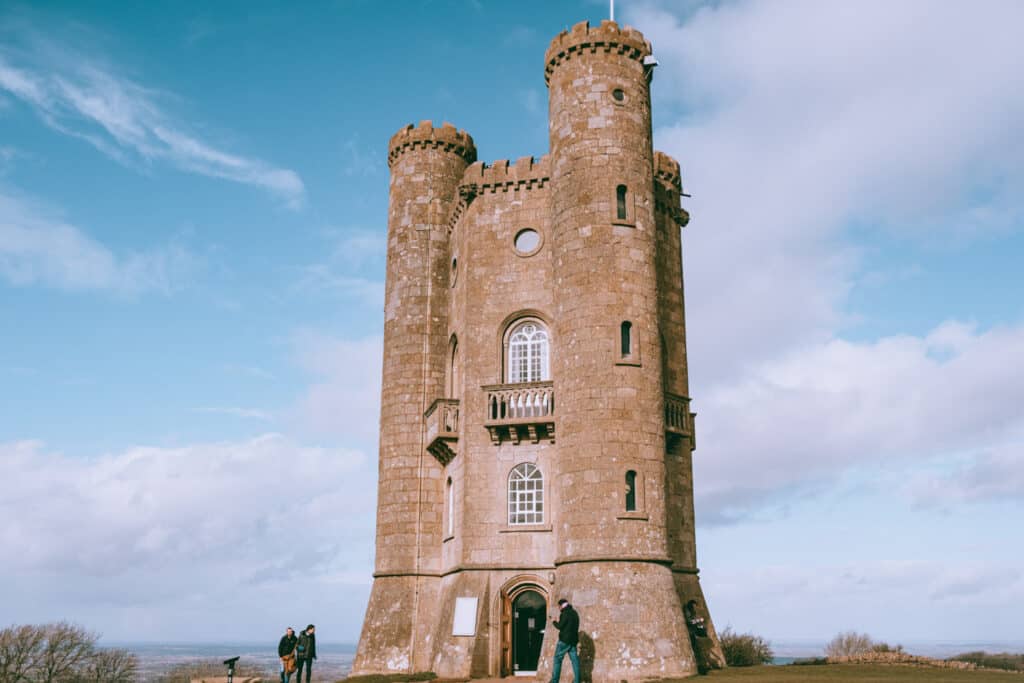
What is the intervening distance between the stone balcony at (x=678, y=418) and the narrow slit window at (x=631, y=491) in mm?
3254

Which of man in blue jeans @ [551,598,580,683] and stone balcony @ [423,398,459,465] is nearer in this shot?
man in blue jeans @ [551,598,580,683]

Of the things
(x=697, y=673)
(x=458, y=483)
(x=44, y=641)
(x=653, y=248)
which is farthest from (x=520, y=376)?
(x=44, y=641)

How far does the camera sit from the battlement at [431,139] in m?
37.3

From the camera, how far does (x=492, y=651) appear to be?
2867cm

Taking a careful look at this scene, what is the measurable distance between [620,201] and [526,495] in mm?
9794

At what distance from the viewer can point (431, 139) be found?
122 ft

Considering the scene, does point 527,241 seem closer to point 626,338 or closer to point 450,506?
point 626,338

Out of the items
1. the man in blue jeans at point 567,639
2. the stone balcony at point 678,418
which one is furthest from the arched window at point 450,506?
the man in blue jeans at point 567,639

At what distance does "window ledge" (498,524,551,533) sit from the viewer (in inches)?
1155

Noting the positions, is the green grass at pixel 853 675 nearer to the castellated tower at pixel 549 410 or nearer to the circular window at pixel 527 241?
the castellated tower at pixel 549 410

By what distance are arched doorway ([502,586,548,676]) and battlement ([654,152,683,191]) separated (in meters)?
15.9

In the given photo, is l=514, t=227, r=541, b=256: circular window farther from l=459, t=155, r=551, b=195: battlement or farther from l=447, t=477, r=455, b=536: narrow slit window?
l=447, t=477, r=455, b=536: narrow slit window

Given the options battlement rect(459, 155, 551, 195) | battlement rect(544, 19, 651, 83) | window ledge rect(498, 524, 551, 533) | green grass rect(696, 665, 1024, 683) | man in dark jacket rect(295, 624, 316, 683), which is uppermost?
battlement rect(544, 19, 651, 83)

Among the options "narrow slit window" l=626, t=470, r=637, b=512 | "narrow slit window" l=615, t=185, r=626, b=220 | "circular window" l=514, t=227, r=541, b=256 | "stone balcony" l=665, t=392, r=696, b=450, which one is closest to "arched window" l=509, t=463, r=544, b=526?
"narrow slit window" l=626, t=470, r=637, b=512
